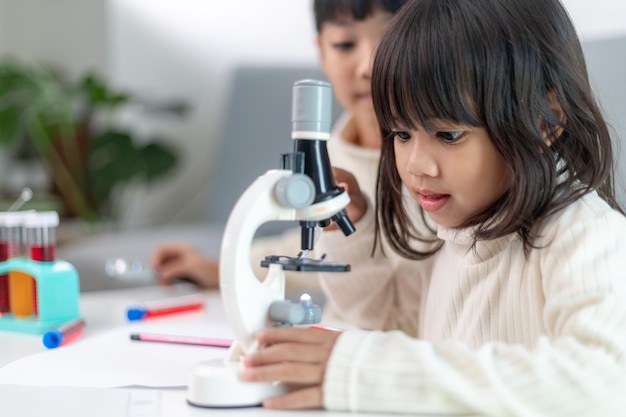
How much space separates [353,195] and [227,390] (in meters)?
0.40

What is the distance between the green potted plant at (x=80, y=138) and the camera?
237 centimetres

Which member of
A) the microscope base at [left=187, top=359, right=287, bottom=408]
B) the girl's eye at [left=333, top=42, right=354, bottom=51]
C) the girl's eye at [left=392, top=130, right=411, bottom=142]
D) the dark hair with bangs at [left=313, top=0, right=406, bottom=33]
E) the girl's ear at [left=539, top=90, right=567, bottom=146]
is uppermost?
the dark hair with bangs at [left=313, top=0, right=406, bottom=33]

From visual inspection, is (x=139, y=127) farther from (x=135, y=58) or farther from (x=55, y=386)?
(x=55, y=386)

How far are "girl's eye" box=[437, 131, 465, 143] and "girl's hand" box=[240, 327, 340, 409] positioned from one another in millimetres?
235

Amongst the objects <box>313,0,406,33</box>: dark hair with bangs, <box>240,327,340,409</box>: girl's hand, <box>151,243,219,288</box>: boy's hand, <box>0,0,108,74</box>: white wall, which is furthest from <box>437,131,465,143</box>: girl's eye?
<box>0,0,108,74</box>: white wall

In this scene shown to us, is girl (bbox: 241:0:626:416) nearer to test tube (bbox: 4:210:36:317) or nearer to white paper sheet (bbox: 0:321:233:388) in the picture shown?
white paper sheet (bbox: 0:321:233:388)

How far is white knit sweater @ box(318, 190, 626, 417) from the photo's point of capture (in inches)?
25.1

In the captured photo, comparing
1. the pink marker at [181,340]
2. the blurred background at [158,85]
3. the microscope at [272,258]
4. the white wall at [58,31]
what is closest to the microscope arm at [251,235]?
the microscope at [272,258]

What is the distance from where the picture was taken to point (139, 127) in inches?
105

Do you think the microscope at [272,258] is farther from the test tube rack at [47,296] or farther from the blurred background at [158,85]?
the blurred background at [158,85]

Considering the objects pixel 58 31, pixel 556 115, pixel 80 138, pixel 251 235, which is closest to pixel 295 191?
pixel 251 235

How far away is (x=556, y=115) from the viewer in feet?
2.67

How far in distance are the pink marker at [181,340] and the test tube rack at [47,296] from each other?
0.48 ft

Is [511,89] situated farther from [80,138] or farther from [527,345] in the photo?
[80,138]
